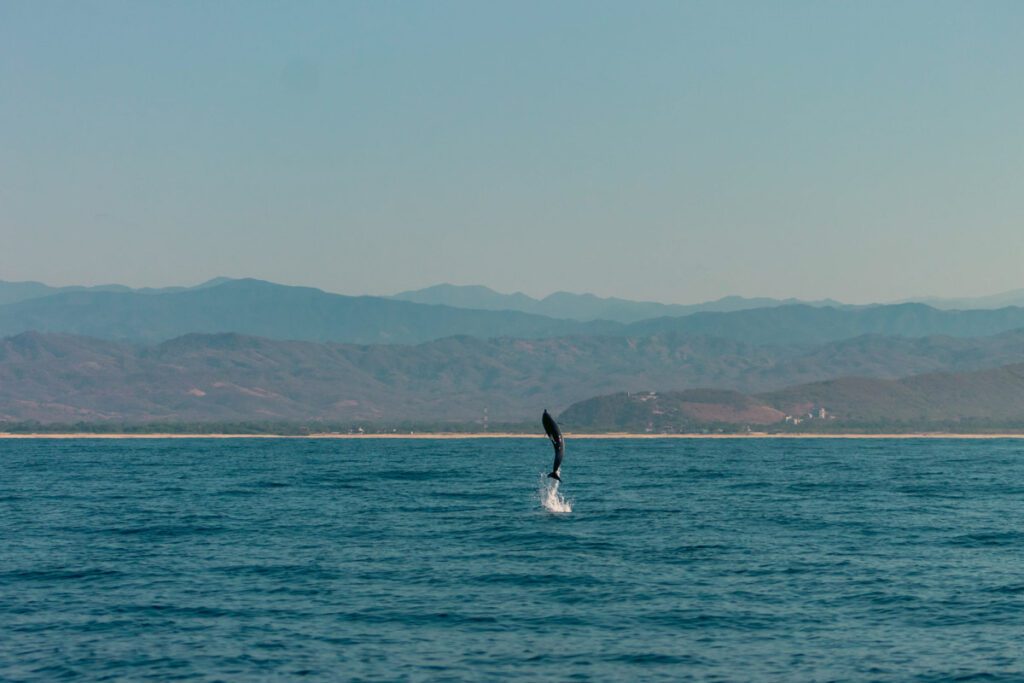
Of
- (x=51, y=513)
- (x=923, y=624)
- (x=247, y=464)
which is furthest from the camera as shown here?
(x=247, y=464)

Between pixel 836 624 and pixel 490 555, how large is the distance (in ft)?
79.5

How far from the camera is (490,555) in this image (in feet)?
229

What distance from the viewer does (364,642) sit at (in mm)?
47625

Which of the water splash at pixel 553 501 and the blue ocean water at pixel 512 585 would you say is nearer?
the blue ocean water at pixel 512 585

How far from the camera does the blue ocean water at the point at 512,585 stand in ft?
148

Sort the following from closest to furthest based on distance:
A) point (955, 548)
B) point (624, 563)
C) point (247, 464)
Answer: point (624, 563) < point (955, 548) < point (247, 464)

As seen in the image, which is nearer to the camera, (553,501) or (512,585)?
(512,585)

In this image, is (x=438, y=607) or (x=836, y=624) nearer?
(x=836, y=624)

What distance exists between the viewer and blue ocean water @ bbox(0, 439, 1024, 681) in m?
45.1

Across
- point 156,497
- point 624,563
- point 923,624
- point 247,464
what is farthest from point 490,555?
point 247,464

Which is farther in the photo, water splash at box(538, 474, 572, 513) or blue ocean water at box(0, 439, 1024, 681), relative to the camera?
water splash at box(538, 474, 572, 513)

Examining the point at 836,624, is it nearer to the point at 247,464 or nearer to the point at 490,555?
the point at 490,555

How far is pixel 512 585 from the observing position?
196 ft

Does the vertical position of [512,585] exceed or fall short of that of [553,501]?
it falls short
